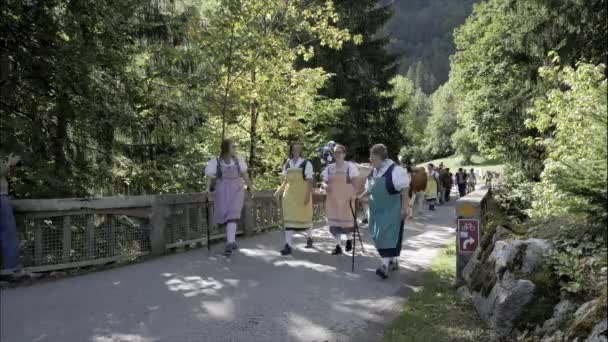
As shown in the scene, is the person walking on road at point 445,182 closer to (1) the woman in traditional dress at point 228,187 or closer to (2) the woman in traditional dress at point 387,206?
(1) the woman in traditional dress at point 228,187

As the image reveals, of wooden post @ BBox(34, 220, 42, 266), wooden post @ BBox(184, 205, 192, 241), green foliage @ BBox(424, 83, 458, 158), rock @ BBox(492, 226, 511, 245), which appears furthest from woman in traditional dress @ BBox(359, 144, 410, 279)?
green foliage @ BBox(424, 83, 458, 158)

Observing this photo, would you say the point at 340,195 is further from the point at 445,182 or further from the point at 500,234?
the point at 445,182

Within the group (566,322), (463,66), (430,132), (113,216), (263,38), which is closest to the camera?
(566,322)

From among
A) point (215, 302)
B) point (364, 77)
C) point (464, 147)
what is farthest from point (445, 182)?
point (464, 147)

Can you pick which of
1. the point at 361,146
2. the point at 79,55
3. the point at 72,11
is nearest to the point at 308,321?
the point at 79,55

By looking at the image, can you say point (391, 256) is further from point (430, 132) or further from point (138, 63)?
point (430, 132)

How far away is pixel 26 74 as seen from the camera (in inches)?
367

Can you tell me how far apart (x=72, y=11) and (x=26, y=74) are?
1.39 metres

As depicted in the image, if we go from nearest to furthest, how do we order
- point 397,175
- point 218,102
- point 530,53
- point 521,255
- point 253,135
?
1. point 521,255
2. point 397,175
3. point 218,102
4. point 253,135
5. point 530,53

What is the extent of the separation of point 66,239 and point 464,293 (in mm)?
5512

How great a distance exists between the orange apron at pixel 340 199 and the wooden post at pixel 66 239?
4.35 metres

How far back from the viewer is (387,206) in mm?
7664

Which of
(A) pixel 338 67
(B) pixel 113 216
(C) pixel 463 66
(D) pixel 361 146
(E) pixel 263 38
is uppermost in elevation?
(C) pixel 463 66

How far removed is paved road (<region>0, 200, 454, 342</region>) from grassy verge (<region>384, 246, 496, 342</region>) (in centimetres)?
21
